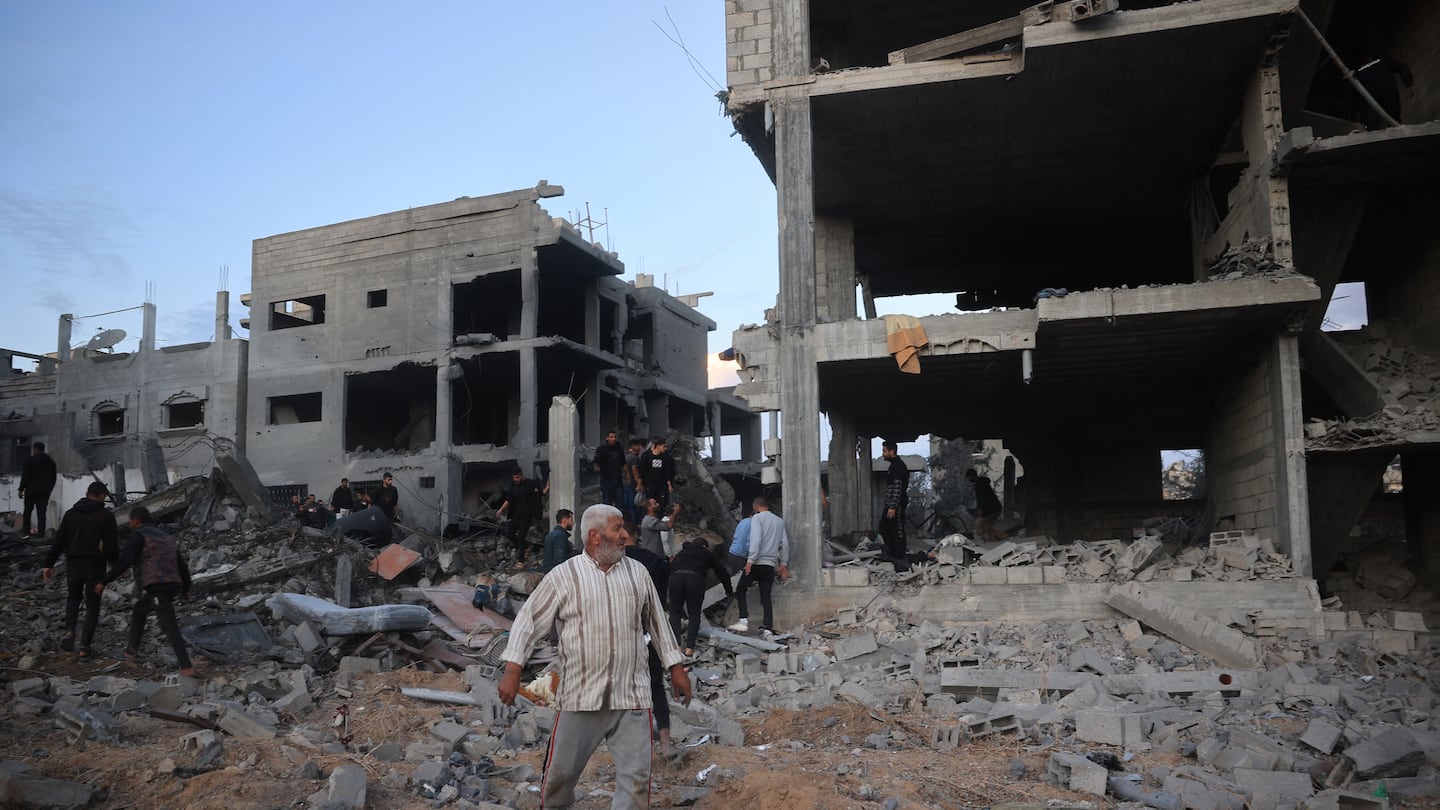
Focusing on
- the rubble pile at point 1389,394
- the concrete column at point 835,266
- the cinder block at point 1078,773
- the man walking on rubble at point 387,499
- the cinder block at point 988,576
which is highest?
the concrete column at point 835,266

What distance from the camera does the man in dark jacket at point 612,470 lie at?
14.9 m

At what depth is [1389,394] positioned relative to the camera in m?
13.2

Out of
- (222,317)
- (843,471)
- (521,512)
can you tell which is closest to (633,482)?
(521,512)

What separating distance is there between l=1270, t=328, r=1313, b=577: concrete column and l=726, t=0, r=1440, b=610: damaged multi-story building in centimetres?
3

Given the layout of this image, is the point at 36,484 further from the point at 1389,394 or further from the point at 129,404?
the point at 1389,394

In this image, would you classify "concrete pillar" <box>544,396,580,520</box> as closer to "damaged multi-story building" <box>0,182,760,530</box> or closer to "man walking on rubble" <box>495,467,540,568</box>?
"man walking on rubble" <box>495,467,540,568</box>

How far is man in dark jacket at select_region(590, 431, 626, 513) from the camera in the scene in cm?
1490

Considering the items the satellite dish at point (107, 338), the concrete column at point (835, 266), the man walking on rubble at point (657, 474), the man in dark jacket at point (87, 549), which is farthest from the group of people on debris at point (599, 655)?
the satellite dish at point (107, 338)

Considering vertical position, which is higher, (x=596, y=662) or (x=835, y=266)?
(x=835, y=266)

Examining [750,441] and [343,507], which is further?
[750,441]

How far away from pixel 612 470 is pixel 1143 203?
32.8 ft

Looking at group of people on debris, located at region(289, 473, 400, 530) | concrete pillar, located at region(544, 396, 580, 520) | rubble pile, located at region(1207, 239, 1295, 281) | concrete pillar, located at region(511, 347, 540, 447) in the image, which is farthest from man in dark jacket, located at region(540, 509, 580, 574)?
concrete pillar, located at region(511, 347, 540, 447)

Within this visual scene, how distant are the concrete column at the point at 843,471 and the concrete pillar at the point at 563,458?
188 inches

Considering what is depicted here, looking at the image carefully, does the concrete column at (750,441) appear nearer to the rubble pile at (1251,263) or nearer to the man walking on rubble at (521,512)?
the man walking on rubble at (521,512)
